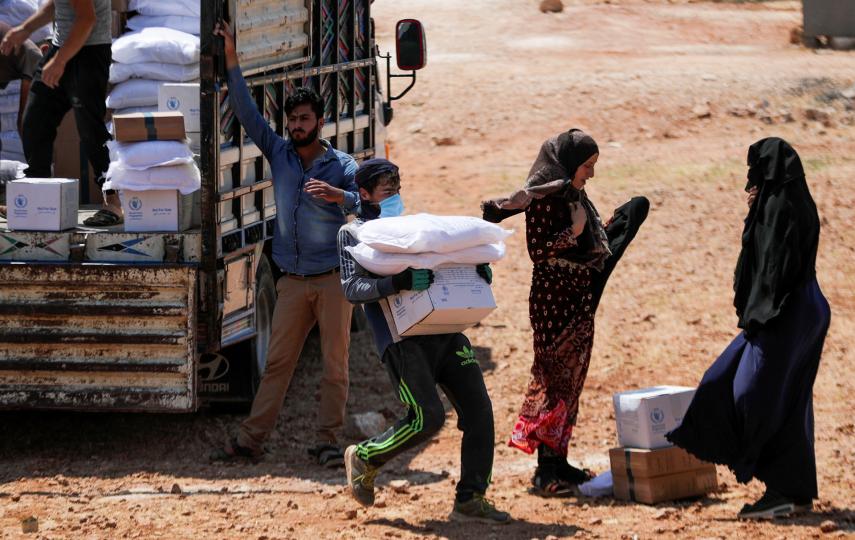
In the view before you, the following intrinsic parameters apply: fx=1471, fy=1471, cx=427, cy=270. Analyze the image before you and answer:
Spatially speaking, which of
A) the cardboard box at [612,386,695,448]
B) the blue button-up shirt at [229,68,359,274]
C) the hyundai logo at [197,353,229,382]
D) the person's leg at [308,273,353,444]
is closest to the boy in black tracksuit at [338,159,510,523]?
the cardboard box at [612,386,695,448]

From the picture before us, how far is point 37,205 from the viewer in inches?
283

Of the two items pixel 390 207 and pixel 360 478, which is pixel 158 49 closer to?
pixel 390 207

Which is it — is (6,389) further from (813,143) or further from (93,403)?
(813,143)

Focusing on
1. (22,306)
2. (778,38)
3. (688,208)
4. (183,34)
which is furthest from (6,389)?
(778,38)

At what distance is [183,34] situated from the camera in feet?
26.1

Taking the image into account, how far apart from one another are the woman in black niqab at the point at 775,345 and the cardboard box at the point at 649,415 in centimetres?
34

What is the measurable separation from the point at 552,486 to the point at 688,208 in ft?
23.5

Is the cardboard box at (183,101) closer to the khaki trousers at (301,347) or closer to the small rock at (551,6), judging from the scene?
the khaki trousers at (301,347)

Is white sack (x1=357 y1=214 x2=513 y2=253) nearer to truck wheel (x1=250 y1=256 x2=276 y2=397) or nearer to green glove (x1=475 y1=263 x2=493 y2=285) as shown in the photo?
green glove (x1=475 y1=263 x2=493 y2=285)

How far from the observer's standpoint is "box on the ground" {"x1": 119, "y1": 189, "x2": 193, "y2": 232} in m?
7.11

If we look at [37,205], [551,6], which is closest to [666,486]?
[37,205]

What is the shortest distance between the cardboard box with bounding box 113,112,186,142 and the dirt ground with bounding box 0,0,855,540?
1.64 metres

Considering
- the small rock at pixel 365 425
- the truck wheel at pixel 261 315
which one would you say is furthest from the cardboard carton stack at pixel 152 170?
the small rock at pixel 365 425

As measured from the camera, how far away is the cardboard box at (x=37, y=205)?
717 cm
